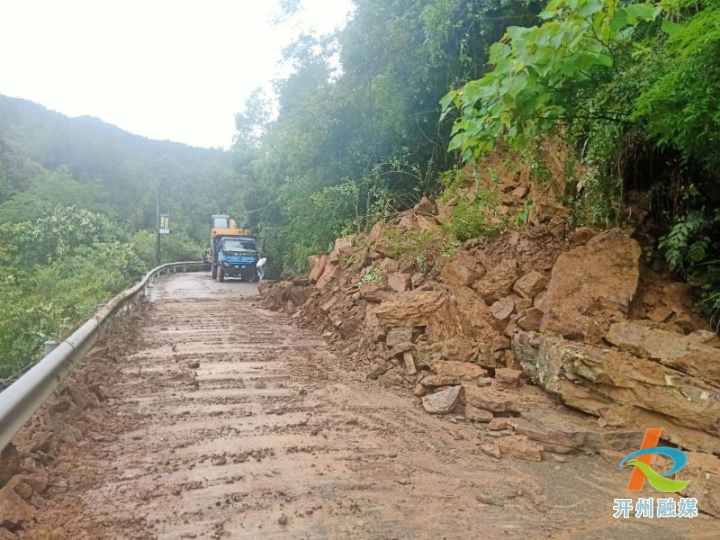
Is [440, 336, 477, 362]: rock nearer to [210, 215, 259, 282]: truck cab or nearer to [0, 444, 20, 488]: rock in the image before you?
[0, 444, 20, 488]: rock

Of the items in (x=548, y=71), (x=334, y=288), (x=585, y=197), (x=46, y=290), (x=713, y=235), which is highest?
(x=548, y=71)

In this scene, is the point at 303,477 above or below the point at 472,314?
below

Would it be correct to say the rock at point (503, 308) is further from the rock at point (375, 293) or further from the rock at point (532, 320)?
the rock at point (375, 293)

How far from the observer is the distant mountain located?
239 ft

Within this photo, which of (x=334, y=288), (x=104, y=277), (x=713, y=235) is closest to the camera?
(x=713, y=235)

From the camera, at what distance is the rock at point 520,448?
13.2ft

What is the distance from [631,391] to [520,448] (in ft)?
3.57

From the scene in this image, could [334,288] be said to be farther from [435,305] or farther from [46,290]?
[46,290]

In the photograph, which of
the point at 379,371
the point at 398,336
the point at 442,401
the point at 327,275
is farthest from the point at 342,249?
the point at 442,401

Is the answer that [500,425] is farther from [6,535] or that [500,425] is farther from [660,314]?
[6,535]

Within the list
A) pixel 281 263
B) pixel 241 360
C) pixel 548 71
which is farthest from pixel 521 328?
pixel 281 263

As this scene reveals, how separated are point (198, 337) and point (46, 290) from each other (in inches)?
422

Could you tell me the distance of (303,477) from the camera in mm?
3561

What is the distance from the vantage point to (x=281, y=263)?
26969 mm
